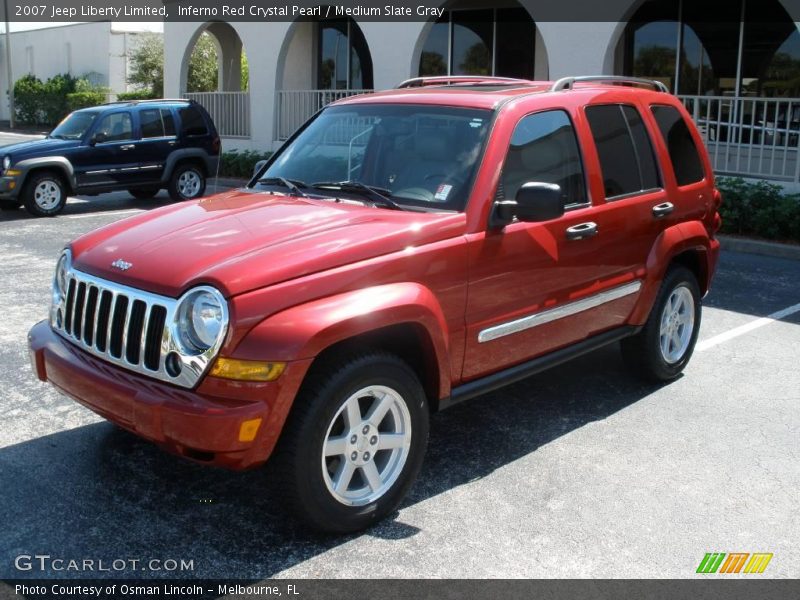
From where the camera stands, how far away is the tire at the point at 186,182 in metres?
15.9

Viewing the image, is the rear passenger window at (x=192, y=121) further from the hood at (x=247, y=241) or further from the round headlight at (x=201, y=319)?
the round headlight at (x=201, y=319)

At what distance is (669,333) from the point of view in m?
6.11

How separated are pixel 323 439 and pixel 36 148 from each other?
40.2 ft

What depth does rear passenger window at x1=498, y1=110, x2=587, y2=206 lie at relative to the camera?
15.5 feet

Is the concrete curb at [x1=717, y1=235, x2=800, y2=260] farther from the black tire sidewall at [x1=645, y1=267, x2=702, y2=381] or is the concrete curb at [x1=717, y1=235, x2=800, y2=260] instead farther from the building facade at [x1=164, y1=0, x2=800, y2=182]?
the black tire sidewall at [x1=645, y1=267, x2=702, y2=381]

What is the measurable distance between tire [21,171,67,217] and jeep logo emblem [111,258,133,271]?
11.1m

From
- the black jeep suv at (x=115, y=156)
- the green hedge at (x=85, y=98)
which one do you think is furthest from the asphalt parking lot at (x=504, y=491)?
the green hedge at (x=85, y=98)

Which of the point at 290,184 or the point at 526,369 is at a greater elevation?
the point at 290,184

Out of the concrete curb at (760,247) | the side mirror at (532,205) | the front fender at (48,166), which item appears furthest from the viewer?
the front fender at (48,166)

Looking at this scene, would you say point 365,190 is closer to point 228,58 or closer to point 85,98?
point 228,58

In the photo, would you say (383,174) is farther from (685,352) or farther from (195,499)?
(685,352)

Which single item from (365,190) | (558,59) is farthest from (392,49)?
(365,190)

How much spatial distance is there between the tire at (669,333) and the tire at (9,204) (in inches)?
448

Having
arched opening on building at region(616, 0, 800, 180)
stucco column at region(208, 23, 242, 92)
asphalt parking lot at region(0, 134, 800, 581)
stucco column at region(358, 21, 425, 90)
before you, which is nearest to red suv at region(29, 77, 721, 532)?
asphalt parking lot at region(0, 134, 800, 581)
